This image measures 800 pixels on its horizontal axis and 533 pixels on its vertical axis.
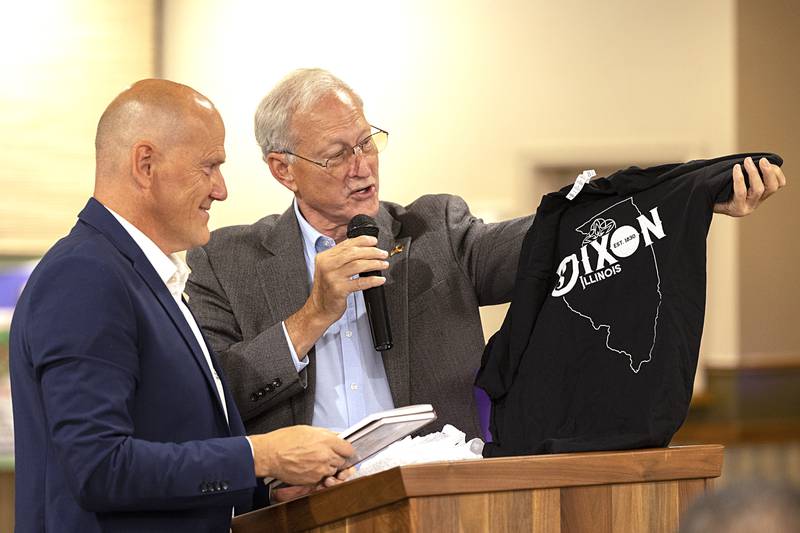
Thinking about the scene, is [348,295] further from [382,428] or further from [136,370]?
[136,370]

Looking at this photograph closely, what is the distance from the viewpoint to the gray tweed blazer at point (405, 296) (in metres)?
2.46

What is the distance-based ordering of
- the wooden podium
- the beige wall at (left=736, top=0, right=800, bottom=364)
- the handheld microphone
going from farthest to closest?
1. the beige wall at (left=736, top=0, right=800, bottom=364)
2. the handheld microphone
3. the wooden podium

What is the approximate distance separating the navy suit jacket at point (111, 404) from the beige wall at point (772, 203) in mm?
4516

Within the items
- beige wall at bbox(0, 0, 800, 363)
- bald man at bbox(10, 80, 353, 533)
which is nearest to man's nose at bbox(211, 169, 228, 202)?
bald man at bbox(10, 80, 353, 533)

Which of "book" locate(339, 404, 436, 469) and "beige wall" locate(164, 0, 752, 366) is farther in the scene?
"beige wall" locate(164, 0, 752, 366)

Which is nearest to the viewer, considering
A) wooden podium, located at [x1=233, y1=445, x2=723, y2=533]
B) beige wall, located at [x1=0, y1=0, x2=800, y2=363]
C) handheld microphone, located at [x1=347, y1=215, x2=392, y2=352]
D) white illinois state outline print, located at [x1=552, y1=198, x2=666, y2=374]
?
wooden podium, located at [x1=233, y1=445, x2=723, y2=533]

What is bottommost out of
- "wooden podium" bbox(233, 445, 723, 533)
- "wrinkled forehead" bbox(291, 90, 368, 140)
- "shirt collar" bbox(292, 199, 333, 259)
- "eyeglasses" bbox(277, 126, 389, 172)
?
"wooden podium" bbox(233, 445, 723, 533)

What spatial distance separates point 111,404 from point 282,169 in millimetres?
1104

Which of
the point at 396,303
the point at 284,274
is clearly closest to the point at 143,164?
the point at 284,274

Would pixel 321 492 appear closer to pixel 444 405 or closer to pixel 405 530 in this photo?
pixel 405 530

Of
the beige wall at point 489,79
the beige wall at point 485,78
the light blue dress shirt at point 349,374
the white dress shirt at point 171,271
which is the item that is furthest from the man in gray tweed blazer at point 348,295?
the beige wall at point 485,78

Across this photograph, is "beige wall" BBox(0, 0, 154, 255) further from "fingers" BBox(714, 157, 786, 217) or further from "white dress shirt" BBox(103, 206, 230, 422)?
"fingers" BBox(714, 157, 786, 217)

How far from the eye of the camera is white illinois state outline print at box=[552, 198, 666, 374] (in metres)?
2.04

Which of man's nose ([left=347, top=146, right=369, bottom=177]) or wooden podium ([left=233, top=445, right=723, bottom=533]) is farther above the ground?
man's nose ([left=347, top=146, right=369, bottom=177])
